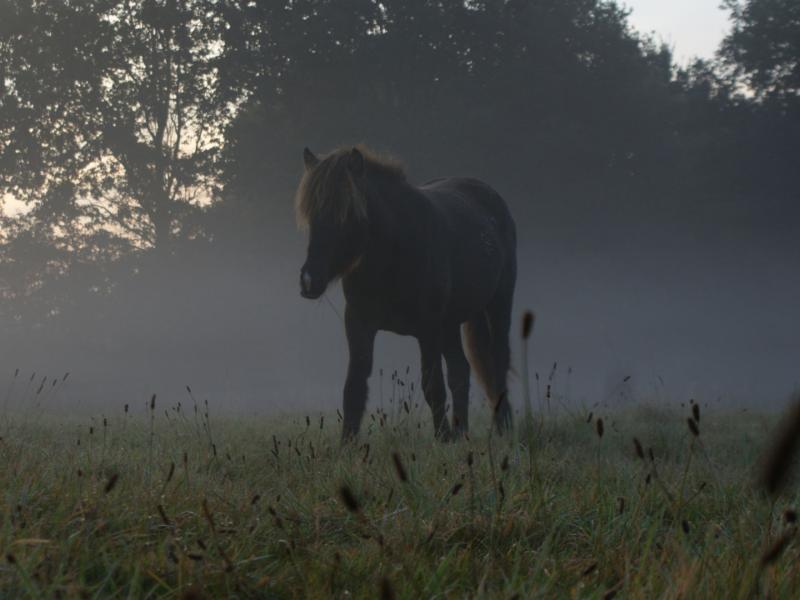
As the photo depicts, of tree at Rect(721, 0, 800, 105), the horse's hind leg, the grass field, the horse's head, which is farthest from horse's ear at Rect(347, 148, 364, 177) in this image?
tree at Rect(721, 0, 800, 105)

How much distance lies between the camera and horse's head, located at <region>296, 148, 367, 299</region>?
6801 millimetres

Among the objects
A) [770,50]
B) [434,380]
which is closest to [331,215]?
[434,380]

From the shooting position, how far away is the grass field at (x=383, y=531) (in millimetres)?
2467

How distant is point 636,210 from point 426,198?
71.0ft

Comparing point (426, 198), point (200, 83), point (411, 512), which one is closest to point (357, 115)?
point (200, 83)

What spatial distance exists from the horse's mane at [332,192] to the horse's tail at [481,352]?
9.54 ft

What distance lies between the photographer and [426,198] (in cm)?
827

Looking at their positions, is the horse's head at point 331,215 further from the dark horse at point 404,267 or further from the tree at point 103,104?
the tree at point 103,104

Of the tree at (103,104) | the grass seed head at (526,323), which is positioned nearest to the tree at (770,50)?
the tree at (103,104)

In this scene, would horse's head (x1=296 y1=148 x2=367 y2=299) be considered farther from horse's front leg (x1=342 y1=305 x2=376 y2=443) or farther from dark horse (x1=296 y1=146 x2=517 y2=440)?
horse's front leg (x1=342 y1=305 x2=376 y2=443)

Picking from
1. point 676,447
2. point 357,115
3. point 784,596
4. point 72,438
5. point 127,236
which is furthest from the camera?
point 127,236

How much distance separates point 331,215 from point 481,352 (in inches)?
128

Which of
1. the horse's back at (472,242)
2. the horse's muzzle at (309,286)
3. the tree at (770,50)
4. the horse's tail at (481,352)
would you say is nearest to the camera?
the horse's muzzle at (309,286)

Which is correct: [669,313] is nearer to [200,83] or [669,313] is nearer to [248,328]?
[248,328]
